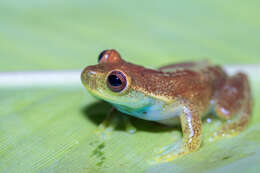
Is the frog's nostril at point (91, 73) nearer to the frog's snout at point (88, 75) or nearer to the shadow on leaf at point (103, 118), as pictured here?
the frog's snout at point (88, 75)

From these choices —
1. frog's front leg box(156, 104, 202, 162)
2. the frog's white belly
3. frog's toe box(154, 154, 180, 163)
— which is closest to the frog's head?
the frog's white belly

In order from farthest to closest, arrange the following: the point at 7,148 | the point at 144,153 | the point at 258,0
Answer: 1. the point at 258,0
2. the point at 144,153
3. the point at 7,148

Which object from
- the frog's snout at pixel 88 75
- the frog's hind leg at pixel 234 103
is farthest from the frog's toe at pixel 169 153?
the frog's snout at pixel 88 75

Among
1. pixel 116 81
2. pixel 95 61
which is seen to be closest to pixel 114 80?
pixel 116 81

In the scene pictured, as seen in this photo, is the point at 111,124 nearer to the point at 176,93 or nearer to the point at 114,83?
the point at 114,83

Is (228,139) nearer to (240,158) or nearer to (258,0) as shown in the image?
(240,158)

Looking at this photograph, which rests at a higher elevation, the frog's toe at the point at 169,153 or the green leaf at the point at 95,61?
the green leaf at the point at 95,61

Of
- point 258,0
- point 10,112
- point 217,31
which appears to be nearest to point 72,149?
point 10,112
